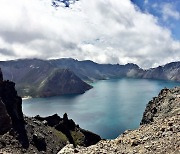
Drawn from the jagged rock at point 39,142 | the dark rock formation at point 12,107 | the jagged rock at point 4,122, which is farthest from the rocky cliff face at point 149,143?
the dark rock formation at point 12,107

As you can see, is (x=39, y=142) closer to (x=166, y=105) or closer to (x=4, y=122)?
(x=4, y=122)

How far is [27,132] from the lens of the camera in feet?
432

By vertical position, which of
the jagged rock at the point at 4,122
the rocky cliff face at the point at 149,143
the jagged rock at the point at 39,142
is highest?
the rocky cliff face at the point at 149,143

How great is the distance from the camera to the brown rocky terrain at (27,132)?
4368 inches

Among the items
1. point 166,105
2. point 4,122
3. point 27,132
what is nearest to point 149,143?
point 166,105

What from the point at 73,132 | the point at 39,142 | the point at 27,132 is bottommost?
the point at 39,142

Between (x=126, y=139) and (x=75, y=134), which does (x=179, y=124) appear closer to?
(x=126, y=139)

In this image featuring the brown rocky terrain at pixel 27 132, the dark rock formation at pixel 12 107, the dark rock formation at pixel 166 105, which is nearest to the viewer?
the dark rock formation at pixel 166 105

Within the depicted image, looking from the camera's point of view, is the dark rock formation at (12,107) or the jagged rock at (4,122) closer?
the jagged rock at (4,122)

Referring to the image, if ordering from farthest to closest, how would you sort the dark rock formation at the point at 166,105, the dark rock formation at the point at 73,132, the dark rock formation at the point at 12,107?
the dark rock formation at the point at 73,132 < the dark rock formation at the point at 12,107 < the dark rock formation at the point at 166,105

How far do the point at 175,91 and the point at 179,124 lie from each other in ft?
143

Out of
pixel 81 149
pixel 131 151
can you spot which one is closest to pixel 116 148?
pixel 131 151

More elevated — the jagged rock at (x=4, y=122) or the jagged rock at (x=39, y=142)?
the jagged rock at (x=4, y=122)

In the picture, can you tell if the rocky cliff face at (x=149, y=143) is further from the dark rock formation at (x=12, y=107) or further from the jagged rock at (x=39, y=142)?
the dark rock formation at (x=12, y=107)
